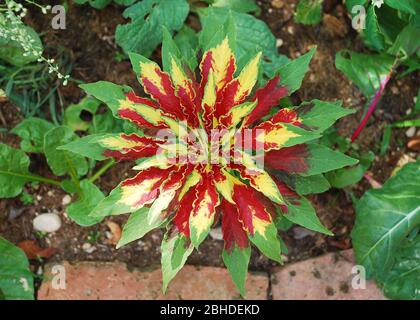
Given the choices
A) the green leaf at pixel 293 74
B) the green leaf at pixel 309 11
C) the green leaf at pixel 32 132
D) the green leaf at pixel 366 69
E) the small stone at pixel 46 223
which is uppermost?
the green leaf at pixel 309 11

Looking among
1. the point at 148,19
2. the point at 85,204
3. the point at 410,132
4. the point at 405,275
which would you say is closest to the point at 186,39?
the point at 148,19

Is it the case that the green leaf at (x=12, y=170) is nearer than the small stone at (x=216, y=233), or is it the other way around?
the green leaf at (x=12, y=170)

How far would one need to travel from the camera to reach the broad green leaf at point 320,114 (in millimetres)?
1396

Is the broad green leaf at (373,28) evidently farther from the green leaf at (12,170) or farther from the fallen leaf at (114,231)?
the green leaf at (12,170)

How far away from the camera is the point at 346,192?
1995 mm

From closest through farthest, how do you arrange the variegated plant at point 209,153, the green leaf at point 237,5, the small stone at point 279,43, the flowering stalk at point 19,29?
the variegated plant at point 209,153 < the flowering stalk at point 19,29 < the green leaf at point 237,5 < the small stone at point 279,43

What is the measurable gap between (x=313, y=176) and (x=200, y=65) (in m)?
0.41

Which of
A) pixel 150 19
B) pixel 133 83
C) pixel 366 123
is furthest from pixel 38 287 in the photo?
pixel 366 123

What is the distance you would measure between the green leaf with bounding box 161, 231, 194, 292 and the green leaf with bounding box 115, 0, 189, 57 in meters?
0.68

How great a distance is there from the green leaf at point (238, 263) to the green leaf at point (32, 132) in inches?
30.1

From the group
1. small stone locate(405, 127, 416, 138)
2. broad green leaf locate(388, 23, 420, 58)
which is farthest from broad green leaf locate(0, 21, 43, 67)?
small stone locate(405, 127, 416, 138)

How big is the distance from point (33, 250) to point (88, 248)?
17cm

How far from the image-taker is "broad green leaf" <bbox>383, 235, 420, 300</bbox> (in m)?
1.83

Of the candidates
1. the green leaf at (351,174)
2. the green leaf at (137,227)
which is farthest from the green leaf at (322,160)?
the green leaf at (351,174)
